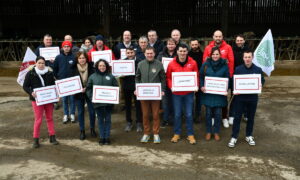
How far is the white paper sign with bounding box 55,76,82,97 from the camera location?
548 cm

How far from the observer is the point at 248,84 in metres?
5.18

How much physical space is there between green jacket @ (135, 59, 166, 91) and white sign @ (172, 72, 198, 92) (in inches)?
8.7

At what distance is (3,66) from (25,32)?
409 cm

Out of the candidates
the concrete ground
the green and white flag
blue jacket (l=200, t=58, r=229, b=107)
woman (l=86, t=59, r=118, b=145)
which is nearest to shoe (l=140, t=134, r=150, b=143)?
the concrete ground

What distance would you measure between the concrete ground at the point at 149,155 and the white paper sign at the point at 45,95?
817 mm

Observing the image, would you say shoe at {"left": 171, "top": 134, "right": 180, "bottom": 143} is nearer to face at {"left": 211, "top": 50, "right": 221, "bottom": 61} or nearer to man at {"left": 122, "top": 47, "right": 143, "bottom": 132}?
man at {"left": 122, "top": 47, "right": 143, "bottom": 132}

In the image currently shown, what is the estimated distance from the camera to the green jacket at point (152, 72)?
17.9ft

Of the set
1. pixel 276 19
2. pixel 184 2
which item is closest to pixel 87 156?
pixel 184 2

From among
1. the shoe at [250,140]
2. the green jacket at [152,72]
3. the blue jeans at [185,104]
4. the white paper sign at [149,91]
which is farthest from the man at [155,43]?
the shoe at [250,140]

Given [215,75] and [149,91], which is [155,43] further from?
[215,75]

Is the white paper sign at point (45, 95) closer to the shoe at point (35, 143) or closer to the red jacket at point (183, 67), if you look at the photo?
the shoe at point (35, 143)

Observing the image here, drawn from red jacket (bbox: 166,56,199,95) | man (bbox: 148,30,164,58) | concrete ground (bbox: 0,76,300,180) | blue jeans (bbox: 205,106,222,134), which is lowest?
concrete ground (bbox: 0,76,300,180)

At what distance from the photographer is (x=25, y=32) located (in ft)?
53.7

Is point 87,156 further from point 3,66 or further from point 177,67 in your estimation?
point 3,66
